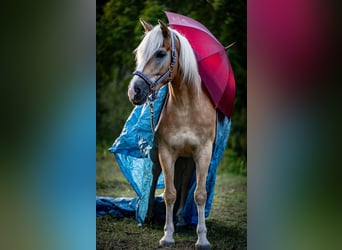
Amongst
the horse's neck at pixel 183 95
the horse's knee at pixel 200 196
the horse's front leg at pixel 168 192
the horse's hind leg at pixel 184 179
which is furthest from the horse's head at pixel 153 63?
the horse's knee at pixel 200 196

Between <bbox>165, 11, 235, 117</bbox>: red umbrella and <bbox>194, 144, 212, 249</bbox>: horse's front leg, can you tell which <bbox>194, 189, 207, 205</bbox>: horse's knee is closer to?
<bbox>194, 144, 212, 249</bbox>: horse's front leg

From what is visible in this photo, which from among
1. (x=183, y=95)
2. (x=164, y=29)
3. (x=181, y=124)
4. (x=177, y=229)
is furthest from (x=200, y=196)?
(x=164, y=29)

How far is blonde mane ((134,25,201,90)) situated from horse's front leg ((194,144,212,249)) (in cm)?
44

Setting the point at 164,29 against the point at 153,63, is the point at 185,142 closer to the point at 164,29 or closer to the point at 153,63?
the point at 153,63

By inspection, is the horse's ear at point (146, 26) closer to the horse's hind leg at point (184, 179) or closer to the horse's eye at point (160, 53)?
the horse's eye at point (160, 53)

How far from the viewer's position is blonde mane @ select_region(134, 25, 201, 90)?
2920 millimetres

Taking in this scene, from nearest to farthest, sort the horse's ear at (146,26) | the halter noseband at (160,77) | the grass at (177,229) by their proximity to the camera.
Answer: the halter noseband at (160,77) → the horse's ear at (146,26) → the grass at (177,229)

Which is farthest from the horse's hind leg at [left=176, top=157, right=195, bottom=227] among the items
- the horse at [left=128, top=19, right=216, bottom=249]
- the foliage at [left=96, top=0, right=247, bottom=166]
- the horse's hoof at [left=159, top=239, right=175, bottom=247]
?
the foliage at [left=96, top=0, right=247, bottom=166]

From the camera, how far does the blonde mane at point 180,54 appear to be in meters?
2.92
